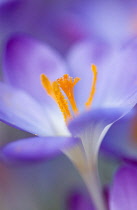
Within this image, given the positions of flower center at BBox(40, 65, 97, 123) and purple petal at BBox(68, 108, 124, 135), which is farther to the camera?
flower center at BBox(40, 65, 97, 123)

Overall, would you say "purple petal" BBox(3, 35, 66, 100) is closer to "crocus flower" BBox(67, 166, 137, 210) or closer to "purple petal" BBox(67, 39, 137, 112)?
"purple petal" BBox(67, 39, 137, 112)

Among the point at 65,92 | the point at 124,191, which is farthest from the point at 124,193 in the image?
the point at 65,92

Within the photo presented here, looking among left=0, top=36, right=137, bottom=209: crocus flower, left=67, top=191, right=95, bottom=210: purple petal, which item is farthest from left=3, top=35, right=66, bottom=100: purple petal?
left=67, top=191, right=95, bottom=210: purple petal

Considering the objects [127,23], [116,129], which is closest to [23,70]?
[116,129]

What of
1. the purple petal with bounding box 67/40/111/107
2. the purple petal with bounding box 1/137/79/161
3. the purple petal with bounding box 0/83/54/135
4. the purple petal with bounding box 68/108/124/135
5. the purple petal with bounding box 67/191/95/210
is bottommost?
the purple petal with bounding box 67/191/95/210

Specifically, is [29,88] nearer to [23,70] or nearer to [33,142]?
[23,70]

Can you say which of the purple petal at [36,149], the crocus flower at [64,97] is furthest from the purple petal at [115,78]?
the purple petal at [36,149]

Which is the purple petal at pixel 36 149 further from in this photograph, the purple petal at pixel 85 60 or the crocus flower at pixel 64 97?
the purple petal at pixel 85 60
